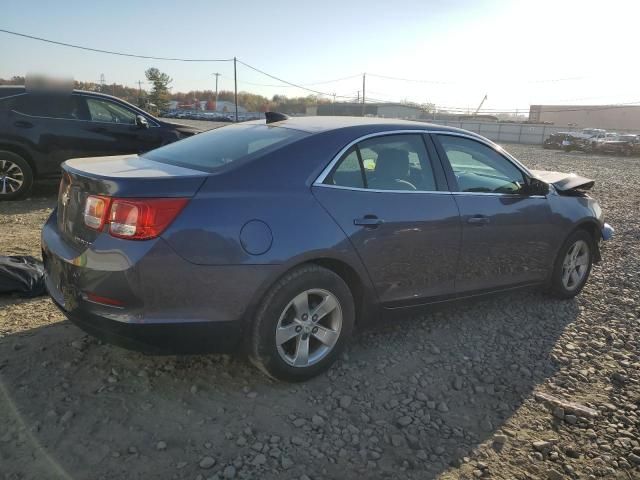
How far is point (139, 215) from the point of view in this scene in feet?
8.52

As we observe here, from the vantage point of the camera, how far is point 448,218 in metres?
3.66

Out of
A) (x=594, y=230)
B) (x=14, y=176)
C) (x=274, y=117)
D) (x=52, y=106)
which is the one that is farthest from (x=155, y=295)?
(x=52, y=106)

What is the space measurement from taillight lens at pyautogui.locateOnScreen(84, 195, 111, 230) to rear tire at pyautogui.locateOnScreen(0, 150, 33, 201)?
5591 millimetres

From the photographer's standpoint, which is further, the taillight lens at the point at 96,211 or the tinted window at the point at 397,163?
the tinted window at the point at 397,163

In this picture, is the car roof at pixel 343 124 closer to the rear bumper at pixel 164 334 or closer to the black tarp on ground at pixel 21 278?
the rear bumper at pixel 164 334

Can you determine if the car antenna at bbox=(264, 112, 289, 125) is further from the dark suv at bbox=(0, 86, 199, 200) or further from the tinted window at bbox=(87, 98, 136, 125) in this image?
the tinted window at bbox=(87, 98, 136, 125)

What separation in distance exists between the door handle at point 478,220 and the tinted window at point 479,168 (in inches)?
8.5

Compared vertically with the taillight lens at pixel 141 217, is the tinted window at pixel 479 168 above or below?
above

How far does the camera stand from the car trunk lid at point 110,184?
2.65 metres

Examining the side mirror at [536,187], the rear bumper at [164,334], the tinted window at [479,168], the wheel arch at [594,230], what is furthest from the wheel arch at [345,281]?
the wheel arch at [594,230]

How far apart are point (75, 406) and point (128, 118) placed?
21.9 ft

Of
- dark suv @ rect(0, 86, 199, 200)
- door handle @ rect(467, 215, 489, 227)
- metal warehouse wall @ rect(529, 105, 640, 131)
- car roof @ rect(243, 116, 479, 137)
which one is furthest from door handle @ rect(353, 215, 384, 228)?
metal warehouse wall @ rect(529, 105, 640, 131)

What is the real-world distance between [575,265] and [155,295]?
3.93 m

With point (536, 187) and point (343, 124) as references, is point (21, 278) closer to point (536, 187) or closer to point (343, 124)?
point (343, 124)
